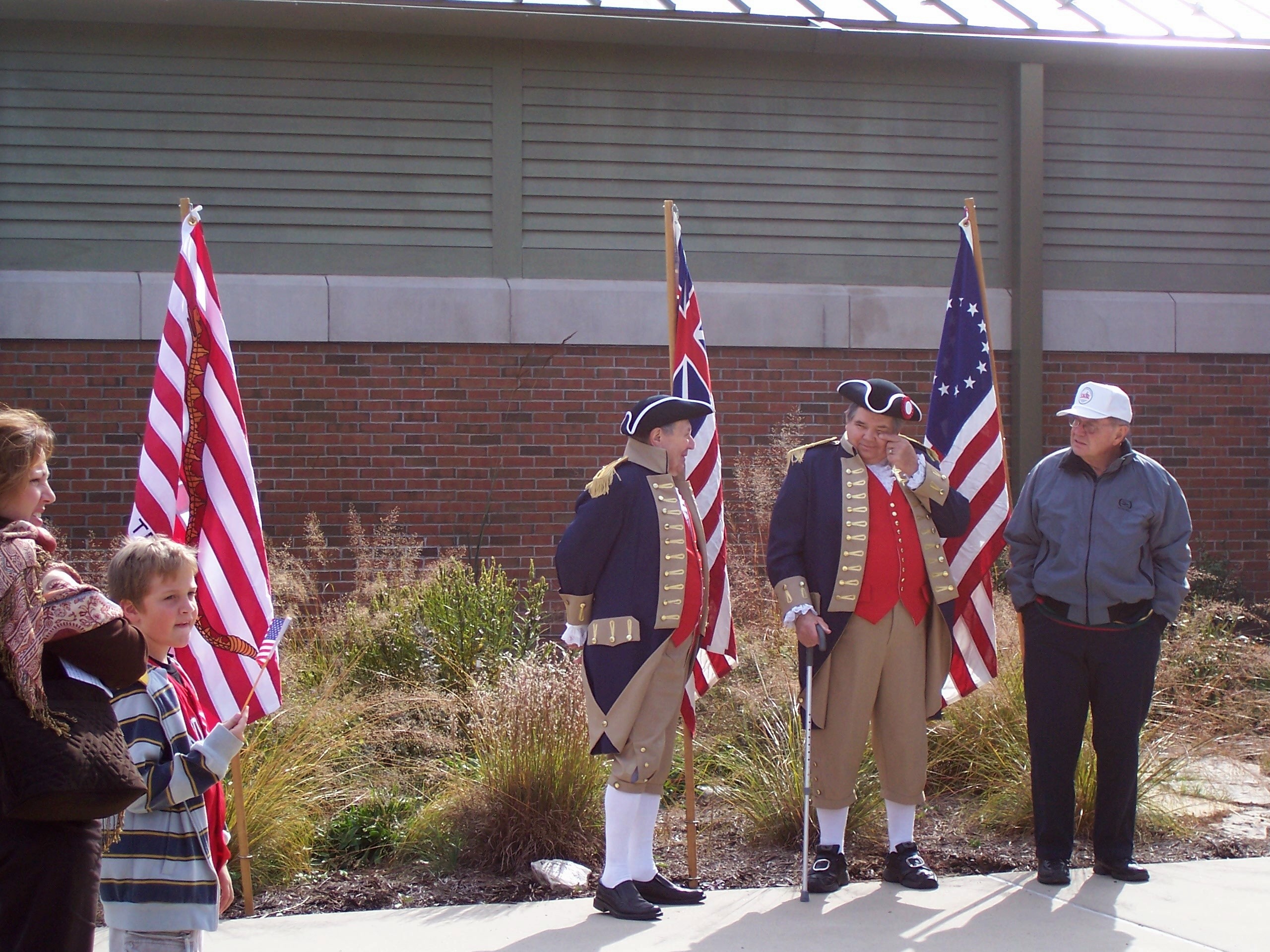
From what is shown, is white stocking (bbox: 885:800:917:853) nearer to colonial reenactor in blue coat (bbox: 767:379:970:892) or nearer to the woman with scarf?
colonial reenactor in blue coat (bbox: 767:379:970:892)

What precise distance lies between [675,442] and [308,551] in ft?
15.4

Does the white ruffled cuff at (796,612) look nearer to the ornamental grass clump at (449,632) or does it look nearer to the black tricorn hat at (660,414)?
the black tricorn hat at (660,414)

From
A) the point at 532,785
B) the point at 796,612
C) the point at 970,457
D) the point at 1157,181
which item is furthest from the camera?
the point at 1157,181

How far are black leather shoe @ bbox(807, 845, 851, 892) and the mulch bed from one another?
0.55 feet

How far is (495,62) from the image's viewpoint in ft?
29.7

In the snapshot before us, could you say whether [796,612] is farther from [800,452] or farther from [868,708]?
[800,452]

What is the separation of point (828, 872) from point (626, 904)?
857 millimetres

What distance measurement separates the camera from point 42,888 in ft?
8.64

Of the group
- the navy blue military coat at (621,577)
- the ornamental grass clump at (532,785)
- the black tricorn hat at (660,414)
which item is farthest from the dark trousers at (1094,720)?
the ornamental grass clump at (532,785)

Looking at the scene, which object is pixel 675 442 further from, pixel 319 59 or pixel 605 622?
pixel 319 59

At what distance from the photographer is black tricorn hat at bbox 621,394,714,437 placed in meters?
4.76

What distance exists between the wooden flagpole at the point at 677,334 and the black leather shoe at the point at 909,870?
2.56ft

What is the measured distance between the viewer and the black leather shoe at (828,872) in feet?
15.7

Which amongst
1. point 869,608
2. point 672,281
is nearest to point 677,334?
point 672,281
